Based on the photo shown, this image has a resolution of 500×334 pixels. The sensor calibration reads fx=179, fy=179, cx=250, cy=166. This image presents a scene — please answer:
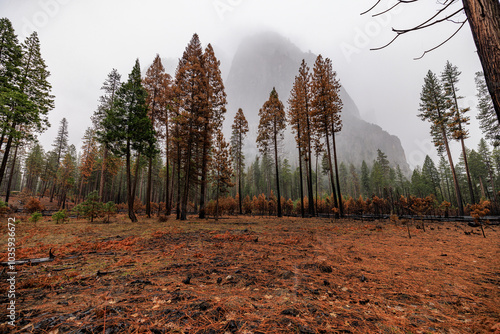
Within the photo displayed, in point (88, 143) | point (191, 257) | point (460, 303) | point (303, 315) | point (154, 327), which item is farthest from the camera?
point (88, 143)

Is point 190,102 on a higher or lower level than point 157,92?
lower

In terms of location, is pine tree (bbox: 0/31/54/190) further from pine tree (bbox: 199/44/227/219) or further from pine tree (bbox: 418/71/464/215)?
pine tree (bbox: 418/71/464/215)

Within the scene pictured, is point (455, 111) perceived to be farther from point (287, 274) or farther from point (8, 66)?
point (8, 66)

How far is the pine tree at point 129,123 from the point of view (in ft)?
42.3

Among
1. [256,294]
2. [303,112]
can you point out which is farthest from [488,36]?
[303,112]

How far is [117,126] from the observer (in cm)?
1317

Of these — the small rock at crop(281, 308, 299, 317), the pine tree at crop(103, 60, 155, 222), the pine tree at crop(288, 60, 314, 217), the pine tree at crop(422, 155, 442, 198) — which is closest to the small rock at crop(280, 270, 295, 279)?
the small rock at crop(281, 308, 299, 317)

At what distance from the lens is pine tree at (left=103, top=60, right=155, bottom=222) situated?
12891 millimetres

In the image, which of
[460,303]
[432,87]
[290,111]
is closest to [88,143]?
[290,111]

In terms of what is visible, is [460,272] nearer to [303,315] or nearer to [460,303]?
[460,303]

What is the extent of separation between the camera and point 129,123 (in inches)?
508

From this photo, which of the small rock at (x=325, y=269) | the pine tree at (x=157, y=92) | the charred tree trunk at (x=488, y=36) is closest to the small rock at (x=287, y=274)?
the small rock at (x=325, y=269)

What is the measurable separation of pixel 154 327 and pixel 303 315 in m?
1.37

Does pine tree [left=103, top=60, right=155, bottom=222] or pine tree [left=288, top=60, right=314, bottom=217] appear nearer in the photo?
pine tree [left=103, top=60, right=155, bottom=222]
